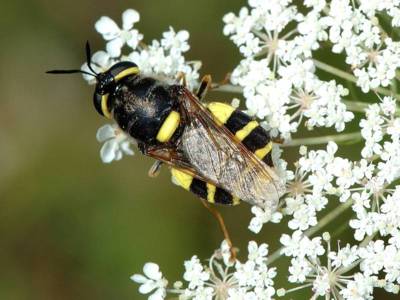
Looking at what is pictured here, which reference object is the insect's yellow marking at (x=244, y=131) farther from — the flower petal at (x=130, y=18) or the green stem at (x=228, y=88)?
the flower petal at (x=130, y=18)

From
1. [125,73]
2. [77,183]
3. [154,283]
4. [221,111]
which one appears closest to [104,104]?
[125,73]

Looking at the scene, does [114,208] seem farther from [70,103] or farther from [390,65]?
[390,65]

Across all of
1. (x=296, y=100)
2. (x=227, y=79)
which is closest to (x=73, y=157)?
(x=227, y=79)

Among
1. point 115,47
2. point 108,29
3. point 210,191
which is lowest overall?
point 210,191

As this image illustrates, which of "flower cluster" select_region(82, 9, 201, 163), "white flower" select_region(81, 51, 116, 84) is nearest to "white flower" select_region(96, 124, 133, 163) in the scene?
"flower cluster" select_region(82, 9, 201, 163)

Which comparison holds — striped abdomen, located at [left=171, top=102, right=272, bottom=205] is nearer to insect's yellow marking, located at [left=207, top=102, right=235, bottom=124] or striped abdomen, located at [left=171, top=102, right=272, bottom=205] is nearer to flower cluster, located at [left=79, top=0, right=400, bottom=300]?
insect's yellow marking, located at [left=207, top=102, right=235, bottom=124]

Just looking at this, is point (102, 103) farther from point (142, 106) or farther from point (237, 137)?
point (237, 137)

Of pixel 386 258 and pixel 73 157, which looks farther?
pixel 73 157

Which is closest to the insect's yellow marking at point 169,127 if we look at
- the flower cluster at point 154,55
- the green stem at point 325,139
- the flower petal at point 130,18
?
the flower cluster at point 154,55
